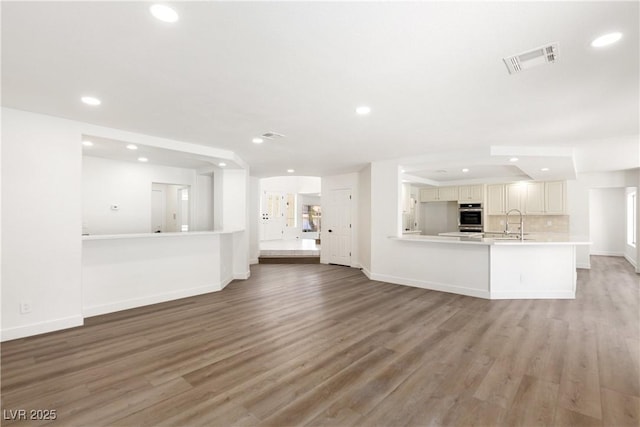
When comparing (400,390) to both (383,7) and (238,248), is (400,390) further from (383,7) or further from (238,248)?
(238,248)

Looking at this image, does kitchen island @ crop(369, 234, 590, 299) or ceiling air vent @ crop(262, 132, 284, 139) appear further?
kitchen island @ crop(369, 234, 590, 299)

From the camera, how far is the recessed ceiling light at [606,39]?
6.13 feet

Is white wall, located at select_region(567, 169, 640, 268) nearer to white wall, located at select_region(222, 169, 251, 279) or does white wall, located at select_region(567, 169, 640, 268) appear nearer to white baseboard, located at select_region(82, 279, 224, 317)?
white wall, located at select_region(222, 169, 251, 279)

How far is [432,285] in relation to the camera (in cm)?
543

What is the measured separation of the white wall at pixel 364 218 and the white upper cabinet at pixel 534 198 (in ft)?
15.0

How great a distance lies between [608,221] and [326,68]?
11.9 meters

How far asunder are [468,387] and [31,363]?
3.84m

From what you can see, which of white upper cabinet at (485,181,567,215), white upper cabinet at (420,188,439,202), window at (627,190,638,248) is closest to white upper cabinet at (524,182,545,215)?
white upper cabinet at (485,181,567,215)

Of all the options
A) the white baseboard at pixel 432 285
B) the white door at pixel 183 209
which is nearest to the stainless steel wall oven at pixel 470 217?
the white baseboard at pixel 432 285

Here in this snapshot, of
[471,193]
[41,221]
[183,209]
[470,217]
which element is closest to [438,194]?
[471,193]

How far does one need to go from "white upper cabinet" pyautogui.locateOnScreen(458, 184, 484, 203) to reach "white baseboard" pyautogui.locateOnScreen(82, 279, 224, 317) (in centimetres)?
716

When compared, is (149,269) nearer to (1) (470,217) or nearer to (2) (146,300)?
(2) (146,300)

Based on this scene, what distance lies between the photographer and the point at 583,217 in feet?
25.2

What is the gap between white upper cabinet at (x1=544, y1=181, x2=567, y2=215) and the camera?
7.54m
